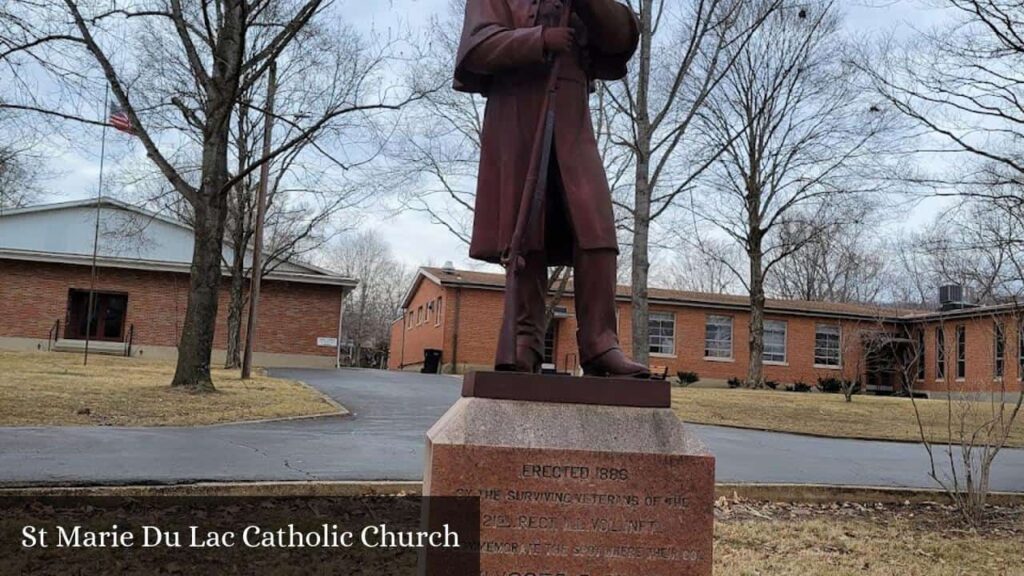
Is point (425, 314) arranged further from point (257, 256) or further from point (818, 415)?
point (818, 415)

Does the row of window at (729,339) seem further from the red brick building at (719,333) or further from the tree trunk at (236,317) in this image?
the tree trunk at (236,317)

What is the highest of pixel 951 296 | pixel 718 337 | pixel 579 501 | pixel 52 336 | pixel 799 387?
pixel 951 296

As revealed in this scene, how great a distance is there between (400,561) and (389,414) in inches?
320

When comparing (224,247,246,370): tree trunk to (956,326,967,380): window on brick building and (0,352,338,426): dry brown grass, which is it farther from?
(956,326,967,380): window on brick building

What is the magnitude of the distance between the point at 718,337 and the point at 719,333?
0.58 ft

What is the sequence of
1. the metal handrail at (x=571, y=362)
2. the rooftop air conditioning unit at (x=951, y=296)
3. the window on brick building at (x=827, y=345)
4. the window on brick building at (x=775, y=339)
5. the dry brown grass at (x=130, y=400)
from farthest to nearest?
the window on brick building at (x=827, y=345), the window on brick building at (x=775, y=339), the rooftop air conditioning unit at (x=951, y=296), the metal handrail at (x=571, y=362), the dry brown grass at (x=130, y=400)

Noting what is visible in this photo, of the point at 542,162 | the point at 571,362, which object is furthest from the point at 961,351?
the point at 542,162

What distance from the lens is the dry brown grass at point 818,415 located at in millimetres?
15148

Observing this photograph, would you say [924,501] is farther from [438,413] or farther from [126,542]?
[438,413]

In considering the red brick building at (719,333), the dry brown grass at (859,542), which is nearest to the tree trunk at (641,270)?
the dry brown grass at (859,542)

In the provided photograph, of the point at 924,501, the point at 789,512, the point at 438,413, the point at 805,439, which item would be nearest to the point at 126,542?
the point at 789,512

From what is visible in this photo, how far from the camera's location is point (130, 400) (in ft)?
40.6

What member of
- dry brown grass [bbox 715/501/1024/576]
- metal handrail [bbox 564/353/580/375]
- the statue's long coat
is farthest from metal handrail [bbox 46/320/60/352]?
the statue's long coat

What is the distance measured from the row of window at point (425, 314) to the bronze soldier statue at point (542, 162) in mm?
30166
